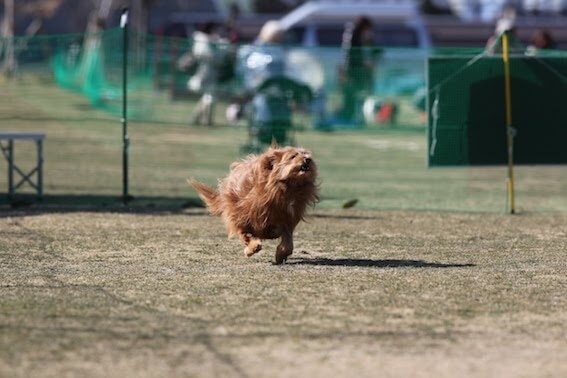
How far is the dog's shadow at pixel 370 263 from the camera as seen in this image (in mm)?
9688

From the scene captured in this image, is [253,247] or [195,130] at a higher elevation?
[195,130]

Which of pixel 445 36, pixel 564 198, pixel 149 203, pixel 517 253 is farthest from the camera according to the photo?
pixel 445 36

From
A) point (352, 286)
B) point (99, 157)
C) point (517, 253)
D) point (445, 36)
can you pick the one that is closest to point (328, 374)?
point (352, 286)

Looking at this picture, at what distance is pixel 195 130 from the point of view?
24625mm

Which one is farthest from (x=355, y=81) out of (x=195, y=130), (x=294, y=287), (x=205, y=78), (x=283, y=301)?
(x=283, y=301)

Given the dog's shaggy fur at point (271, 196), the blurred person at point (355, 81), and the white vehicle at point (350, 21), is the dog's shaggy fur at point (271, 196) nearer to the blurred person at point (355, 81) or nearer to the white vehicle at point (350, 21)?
the blurred person at point (355, 81)

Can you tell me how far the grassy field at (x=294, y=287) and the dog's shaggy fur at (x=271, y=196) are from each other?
0.25 meters

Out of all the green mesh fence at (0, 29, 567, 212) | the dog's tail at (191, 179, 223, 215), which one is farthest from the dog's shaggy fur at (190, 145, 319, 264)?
the green mesh fence at (0, 29, 567, 212)

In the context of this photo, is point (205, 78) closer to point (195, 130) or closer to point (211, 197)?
point (195, 130)

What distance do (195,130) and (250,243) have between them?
14888 mm

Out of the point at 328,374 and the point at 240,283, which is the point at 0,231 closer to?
the point at 240,283

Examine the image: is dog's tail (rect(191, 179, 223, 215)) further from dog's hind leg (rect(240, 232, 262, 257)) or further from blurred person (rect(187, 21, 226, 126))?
blurred person (rect(187, 21, 226, 126))

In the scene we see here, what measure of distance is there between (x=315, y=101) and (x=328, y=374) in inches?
505

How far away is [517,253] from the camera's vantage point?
10.5m
